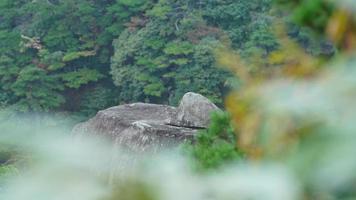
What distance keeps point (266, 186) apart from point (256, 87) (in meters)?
0.11

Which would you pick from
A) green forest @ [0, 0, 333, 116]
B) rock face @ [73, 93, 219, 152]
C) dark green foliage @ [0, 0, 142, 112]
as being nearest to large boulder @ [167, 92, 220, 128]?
rock face @ [73, 93, 219, 152]

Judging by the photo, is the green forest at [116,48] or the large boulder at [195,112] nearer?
the large boulder at [195,112]

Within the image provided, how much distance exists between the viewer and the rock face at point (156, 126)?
491cm

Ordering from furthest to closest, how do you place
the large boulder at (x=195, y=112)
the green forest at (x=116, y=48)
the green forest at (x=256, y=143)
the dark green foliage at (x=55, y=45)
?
the dark green foliage at (x=55, y=45) < the green forest at (x=116, y=48) < the large boulder at (x=195, y=112) < the green forest at (x=256, y=143)

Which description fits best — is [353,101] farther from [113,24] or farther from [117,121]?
[113,24]

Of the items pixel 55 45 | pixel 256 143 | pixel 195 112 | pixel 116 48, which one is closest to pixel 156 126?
pixel 195 112

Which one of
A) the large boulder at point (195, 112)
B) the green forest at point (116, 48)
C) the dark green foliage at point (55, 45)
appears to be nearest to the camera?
the large boulder at point (195, 112)

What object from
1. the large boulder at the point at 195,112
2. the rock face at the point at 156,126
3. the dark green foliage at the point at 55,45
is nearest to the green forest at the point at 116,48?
the dark green foliage at the point at 55,45

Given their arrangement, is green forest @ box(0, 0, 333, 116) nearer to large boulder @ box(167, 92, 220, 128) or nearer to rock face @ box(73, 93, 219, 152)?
rock face @ box(73, 93, 219, 152)

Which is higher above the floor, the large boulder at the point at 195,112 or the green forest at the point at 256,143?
the green forest at the point at 256,143

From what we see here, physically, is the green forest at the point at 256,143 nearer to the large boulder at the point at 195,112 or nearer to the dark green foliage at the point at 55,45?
the large boulder at the point at 195,112

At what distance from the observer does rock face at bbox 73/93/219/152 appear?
4914mm

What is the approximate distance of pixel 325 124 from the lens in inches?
19.0

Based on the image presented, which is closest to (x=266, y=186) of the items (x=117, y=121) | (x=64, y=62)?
(x=117, y=121)
